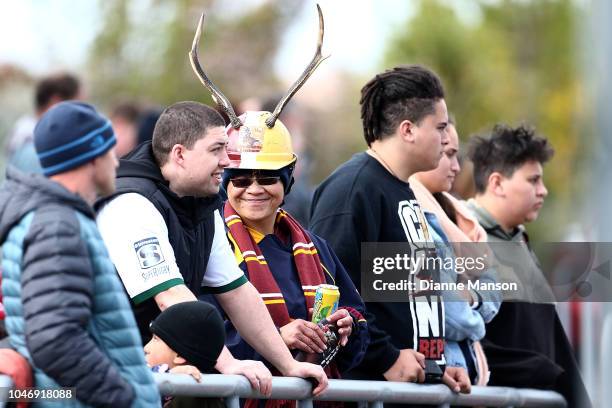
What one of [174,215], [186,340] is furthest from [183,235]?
[186,340]

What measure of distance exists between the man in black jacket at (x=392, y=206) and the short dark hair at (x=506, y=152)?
1338 mm

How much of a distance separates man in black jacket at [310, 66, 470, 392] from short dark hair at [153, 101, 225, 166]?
1.26 m

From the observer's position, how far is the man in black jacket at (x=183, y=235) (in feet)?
18.3

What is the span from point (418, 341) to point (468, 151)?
219 centimetres

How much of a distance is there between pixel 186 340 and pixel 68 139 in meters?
0.95

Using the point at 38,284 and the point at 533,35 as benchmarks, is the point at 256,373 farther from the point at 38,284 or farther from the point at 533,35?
the point at 533,35

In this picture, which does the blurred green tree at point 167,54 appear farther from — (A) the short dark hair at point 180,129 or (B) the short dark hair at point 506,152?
(A) the short dark hair at point 180,129

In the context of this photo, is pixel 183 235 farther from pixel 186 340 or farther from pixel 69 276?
pixel 69 276

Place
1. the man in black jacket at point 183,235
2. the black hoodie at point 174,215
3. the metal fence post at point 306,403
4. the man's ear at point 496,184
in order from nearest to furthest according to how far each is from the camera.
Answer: the man in black jacket at point 183,235 < the black hoodie at point 174,215 < the metal fence post at point 306,403 < the man's ear at point 496,184

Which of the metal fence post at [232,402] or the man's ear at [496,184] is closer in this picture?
the metal fence post at [232,402]

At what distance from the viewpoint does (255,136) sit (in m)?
6.55

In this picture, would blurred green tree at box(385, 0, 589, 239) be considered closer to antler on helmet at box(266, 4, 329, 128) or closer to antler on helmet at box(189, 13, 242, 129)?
antler on helmet at box(266, 4, 329, 128)

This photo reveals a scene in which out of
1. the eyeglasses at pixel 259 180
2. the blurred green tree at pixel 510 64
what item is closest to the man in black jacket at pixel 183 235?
the eyeglasses at pixel 259 180

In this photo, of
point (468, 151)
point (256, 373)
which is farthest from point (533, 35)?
point (256, 373)
